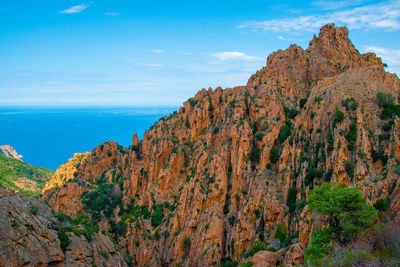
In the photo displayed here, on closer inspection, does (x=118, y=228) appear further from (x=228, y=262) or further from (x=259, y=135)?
(x=259, y=135)

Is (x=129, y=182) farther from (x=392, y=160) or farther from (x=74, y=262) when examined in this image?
(x=392, y=160)

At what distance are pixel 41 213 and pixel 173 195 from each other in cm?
3297

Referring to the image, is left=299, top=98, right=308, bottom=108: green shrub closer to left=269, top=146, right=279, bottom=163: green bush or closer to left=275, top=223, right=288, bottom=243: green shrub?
left=269, top=146, right=279, bottom=163: green bush

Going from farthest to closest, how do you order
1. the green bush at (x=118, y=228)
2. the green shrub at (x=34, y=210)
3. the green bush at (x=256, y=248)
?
the green bush at (x=118, y=228) → the green bush at (x=256, y=248) → the green shrub at (x=34, y=210)

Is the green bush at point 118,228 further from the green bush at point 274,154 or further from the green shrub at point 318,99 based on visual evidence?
the green shrub at point 318,99

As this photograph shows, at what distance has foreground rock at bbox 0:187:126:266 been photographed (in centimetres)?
2184

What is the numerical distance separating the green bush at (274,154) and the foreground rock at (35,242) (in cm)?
3063

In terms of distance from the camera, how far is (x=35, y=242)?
24.3m

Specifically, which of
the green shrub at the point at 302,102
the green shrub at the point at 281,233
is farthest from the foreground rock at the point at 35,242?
the green shrub at the point at 302,102

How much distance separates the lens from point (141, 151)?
232ft

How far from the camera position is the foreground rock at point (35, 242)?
21.8 m

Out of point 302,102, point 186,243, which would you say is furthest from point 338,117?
point 186,243

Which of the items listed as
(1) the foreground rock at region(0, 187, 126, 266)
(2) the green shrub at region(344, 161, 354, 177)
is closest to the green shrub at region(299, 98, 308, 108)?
(2) the green shrub at region(344, 161, 354, 177)

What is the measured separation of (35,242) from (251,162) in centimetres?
3759
